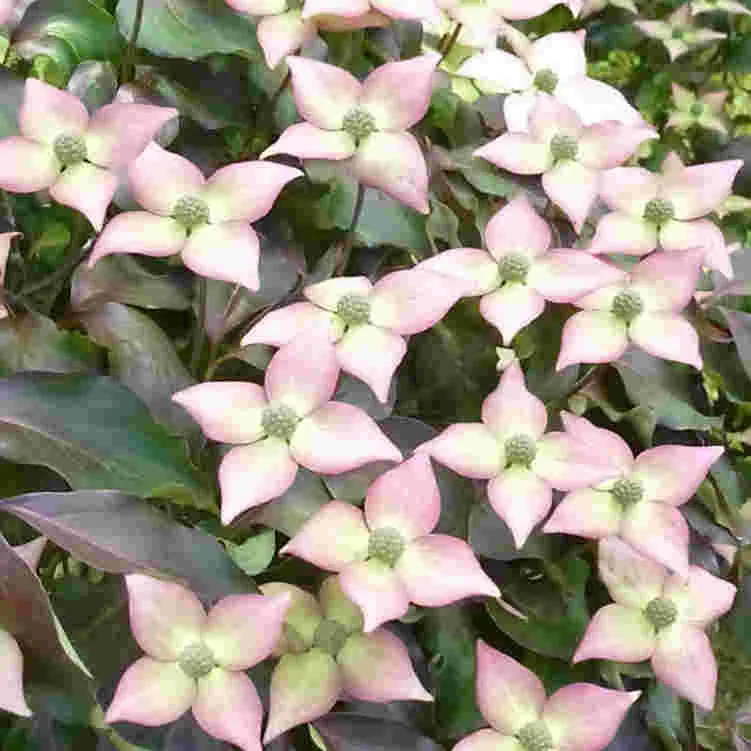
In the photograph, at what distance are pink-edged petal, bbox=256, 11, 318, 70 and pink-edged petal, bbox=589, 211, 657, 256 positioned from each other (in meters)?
0.22

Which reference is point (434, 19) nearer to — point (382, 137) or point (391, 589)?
point (382, 137)

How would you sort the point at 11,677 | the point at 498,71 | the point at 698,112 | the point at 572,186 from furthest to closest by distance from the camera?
the point at 698,112, the point at 498,71, the point at 572,186, the point at 11,677

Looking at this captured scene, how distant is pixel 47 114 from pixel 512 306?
287 mm

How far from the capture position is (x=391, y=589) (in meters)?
0.58

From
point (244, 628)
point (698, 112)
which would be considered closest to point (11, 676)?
point (244, 628)

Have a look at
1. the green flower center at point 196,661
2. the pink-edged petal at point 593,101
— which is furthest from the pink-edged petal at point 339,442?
the pink-edged petal at point 593,101

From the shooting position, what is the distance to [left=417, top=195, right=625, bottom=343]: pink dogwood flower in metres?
0.68

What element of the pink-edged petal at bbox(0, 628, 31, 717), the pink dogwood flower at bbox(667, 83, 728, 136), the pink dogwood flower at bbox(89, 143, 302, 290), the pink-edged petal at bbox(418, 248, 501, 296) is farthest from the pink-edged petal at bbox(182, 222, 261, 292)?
the pink dogwood flower at bbox(667, 83, 728, 136)

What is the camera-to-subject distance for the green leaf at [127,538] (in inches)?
22.6

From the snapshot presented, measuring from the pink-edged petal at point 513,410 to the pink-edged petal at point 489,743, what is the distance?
16 cm

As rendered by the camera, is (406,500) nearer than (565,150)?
Yes

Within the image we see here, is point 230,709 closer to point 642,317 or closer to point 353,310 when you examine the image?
point 353,310

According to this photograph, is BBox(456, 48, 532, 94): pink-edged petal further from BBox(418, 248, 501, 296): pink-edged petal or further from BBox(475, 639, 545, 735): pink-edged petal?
BBox(475, 639, 545, 735): pink-edged petal

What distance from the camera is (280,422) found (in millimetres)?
603
